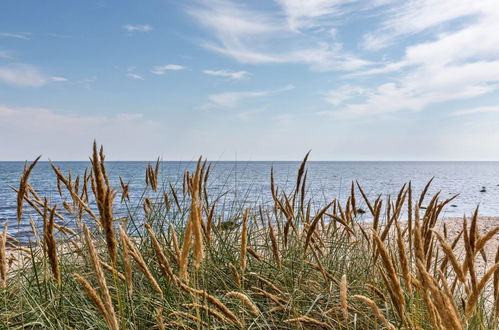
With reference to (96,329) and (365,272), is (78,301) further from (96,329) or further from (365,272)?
(365,272)

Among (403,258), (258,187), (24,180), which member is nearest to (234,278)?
(24,180)

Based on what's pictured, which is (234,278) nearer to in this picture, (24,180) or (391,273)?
(24,180)

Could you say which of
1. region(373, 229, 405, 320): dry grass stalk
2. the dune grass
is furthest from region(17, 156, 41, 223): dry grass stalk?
region(373, 229, 405, 320): dry grass stalk

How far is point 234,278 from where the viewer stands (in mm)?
2895

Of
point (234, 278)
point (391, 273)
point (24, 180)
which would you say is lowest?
point (234, 278)

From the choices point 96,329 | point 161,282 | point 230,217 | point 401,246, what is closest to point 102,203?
point 401,246

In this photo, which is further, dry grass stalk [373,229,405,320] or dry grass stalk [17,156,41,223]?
dry grass stalk [17,156,41,223]

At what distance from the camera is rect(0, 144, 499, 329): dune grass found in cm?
127

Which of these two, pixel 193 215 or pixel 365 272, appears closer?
pixel 193 215

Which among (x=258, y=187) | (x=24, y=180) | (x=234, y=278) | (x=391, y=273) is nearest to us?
(x=391, y=273)

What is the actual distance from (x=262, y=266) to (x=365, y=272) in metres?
0.93

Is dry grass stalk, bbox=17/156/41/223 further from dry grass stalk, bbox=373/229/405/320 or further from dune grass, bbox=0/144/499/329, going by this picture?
dry grass stalk, bbox=373/229/405/320

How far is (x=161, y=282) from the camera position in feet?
8.77

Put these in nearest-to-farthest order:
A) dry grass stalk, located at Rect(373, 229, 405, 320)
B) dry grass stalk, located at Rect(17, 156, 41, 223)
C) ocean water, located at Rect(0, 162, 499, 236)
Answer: dry grass stalk, located at Rect(373, 229, 405, 320) < dry grass stalk, located at Rect(17, 156, 41, 223) < ocean water, located at Rect(0, 162, 499, 236)
